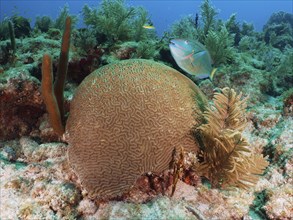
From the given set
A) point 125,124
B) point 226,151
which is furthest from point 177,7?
point 226,151

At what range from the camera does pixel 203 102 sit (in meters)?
3.75

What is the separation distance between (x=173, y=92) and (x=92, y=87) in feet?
3.67

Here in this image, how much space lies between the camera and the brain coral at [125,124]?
111 inches

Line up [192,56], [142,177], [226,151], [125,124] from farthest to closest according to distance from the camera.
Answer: [192,56] < [125,124] < [142,177] < [226,151]

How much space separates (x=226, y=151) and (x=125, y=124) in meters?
1.20

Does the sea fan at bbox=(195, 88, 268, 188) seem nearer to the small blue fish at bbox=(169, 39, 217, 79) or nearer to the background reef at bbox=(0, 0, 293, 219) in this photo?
the background reef at bbox=(0, 0, 293, 219)

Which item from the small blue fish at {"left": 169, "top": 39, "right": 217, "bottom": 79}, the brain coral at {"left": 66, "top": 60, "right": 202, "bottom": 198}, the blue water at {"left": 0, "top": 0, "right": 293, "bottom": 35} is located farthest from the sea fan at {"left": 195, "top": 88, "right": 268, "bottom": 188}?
the blue water at {"left": 0, "top": 0, "right": 293, "bottom": 35}

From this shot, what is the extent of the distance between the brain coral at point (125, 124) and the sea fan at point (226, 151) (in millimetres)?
267

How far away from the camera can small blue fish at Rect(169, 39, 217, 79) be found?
3410mm

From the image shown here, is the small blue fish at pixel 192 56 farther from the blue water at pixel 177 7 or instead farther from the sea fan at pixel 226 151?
the blue water at pixel 177 7

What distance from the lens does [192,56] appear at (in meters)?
3.42

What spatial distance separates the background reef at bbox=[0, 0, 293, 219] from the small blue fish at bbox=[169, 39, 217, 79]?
1.15ft

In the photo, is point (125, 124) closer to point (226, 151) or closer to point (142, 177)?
point (142, 177)

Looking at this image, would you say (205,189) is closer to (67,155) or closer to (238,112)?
(238,112)
